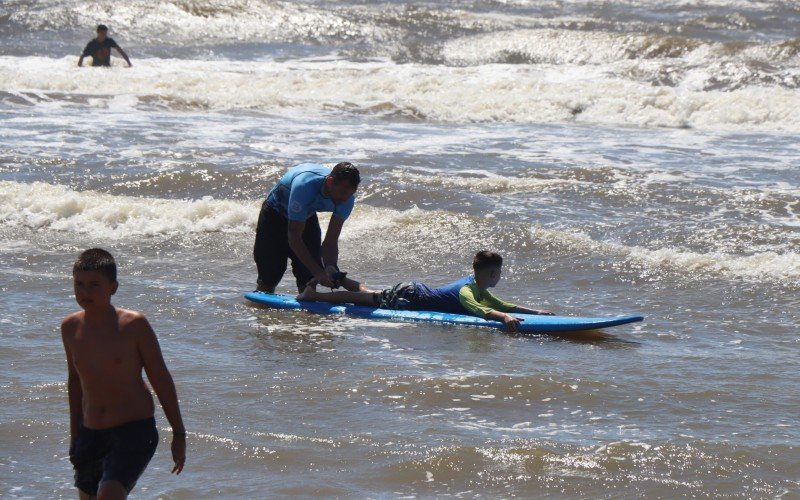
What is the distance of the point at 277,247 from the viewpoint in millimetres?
7684

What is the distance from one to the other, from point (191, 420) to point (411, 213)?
5383 mm

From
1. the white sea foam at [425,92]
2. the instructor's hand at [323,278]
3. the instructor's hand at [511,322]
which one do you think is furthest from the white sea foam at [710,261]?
the white sea foam at [425,92]

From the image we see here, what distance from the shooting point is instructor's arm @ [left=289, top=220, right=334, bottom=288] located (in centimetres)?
720

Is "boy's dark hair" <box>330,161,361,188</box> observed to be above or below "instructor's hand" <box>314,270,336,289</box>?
above

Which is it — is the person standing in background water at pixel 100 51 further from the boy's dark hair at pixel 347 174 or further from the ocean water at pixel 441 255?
the boy's dark hair at pixel 347 174

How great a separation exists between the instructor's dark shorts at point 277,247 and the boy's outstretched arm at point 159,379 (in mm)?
3802

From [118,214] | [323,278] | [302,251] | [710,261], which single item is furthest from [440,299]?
[118,214]

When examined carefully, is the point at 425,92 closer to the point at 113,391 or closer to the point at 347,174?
the point at 347,174

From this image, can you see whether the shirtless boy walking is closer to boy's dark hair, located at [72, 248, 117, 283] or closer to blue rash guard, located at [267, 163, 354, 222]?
boy's dark hair, located at [72, 248, 117, 283]

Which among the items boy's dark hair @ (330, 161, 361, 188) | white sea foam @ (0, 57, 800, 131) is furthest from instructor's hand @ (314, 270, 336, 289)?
white sea foam @ (0, 57, 800, 131)

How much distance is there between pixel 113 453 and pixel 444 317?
395cm

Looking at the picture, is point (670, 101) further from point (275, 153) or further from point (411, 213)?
point (411, 213)

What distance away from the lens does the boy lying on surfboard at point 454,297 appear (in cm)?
716

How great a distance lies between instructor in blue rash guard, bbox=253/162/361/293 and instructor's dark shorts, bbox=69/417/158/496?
3.34 meters
